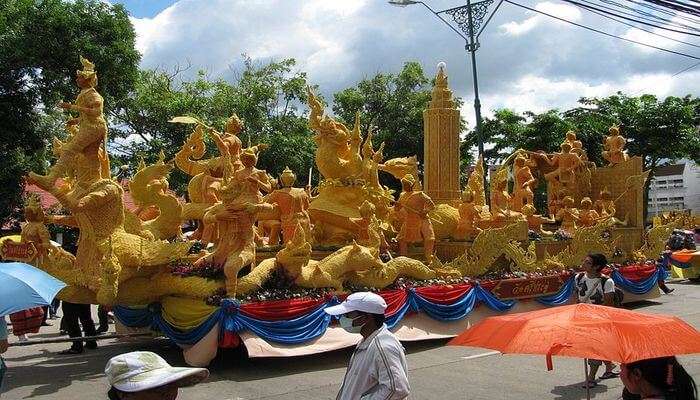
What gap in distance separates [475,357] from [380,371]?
5.87 meters

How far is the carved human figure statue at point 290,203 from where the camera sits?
9195mm

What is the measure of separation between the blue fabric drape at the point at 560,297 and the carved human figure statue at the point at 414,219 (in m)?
2.44

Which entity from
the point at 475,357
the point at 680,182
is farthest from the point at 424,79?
the point at 680,182

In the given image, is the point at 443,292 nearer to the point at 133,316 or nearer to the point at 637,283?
the point at 133,316

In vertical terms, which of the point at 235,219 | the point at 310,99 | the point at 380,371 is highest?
the point at 310,99

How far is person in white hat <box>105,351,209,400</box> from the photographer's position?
7.52 ft

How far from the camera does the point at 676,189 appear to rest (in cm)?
5325

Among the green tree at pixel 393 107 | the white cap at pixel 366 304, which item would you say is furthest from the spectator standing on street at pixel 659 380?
the green tree at pixel 393 107

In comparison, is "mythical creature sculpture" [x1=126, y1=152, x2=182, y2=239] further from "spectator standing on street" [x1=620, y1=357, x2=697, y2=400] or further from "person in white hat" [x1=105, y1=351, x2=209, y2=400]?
"spectator standing on street" [x1=620, y1=357, x2=697, y2=400]

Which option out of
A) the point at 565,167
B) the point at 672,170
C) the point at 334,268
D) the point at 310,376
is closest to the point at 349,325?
the point at 310,376

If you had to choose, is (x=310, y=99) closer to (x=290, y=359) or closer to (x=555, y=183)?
(x=290, y=359)

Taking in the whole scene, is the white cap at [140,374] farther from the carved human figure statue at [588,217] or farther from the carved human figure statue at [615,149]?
the carved human figure statue at [615,149]

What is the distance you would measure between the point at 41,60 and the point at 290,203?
30.0ft

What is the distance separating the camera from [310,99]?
35.1 ft
